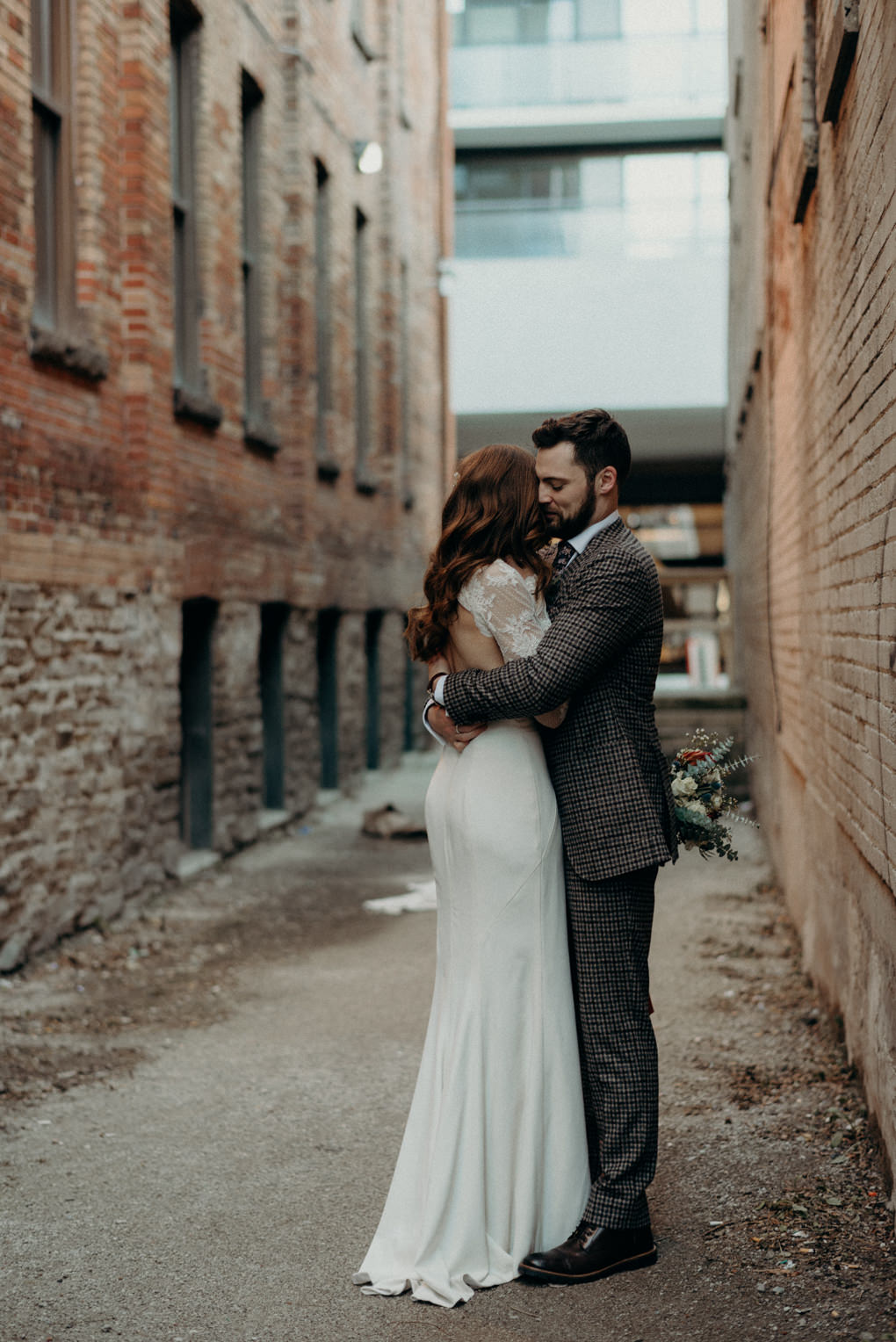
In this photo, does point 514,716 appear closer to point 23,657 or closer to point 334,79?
point 23,657

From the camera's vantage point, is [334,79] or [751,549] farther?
[334,79]

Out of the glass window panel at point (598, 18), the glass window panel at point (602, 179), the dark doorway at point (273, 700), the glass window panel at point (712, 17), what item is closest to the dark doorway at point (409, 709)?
the dark doorway at point (273, 700)

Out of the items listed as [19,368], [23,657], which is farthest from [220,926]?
[19,368]

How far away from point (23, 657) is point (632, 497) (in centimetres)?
2262

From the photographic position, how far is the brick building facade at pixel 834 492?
4.31 m

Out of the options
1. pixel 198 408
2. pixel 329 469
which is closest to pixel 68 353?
pixel 198 408

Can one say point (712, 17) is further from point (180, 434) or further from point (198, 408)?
point (180, 434)

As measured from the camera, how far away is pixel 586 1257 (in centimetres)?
378

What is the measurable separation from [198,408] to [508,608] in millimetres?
7000

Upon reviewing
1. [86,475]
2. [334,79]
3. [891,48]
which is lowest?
[86,475]

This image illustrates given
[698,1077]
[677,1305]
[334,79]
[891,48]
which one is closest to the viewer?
[677,1305]

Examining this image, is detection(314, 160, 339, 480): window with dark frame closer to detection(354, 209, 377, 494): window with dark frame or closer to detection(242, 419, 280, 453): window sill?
detection(354, 209, 377, 494): window with dark frame

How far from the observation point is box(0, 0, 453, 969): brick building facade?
7816 mm

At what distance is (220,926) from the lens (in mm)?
8898
